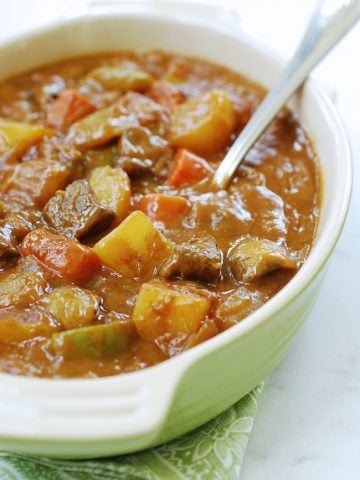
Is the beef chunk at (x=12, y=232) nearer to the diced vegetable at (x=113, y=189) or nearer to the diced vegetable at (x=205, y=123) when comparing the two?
the diced vegetable at (x=113, y=189)

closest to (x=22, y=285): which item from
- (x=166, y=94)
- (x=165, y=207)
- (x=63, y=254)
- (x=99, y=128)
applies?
(x=63, y=254)

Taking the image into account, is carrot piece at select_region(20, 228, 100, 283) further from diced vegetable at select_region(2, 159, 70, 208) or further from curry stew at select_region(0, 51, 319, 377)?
diced vegetable at select_region(2, 159, 70, 208)

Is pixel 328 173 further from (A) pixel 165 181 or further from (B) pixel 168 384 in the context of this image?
(B) pixel 168 384

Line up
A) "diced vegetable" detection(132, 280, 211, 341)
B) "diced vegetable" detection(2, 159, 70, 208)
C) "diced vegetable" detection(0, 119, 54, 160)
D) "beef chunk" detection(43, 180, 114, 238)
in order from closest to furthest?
"diced vegetable" detection(132, 280, 211, 341) < "beef chunk" detection(43, 180, 114, 238) < "diced vegetable" detection(2, 159, 70, 208) < "diced vegetable" detection(0, 119, 54, 160)

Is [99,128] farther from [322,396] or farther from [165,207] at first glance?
[322,396]

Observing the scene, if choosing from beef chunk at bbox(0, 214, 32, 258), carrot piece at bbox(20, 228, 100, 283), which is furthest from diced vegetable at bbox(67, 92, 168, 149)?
carrot piece at bbox(20, 228, 100, 283)

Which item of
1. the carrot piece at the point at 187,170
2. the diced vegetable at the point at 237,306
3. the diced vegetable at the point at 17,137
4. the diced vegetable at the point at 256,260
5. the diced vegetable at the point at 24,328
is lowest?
the diced vegetable at the point at 17,137

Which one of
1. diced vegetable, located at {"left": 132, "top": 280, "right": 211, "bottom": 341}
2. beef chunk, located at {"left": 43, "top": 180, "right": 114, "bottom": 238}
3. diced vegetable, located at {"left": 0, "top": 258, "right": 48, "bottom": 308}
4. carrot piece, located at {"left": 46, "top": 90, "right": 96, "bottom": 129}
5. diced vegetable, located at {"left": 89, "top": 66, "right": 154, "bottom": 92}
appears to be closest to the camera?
diced vegetable, located at {"left": 132, "top": 280, "right": 211, "bottom": 341}

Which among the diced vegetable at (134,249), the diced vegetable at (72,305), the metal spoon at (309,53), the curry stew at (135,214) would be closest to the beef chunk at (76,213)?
the curry stew at (135,214)
